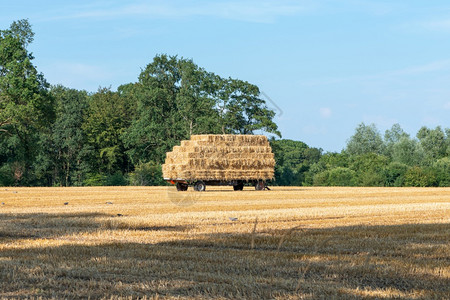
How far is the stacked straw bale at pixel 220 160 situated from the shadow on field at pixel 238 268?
28.8 m

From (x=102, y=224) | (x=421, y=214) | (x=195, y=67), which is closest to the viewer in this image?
(x=102, y=224)

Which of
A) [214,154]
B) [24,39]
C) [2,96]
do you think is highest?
[24,39]

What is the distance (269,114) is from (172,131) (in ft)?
35.1

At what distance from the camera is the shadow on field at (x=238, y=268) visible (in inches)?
303

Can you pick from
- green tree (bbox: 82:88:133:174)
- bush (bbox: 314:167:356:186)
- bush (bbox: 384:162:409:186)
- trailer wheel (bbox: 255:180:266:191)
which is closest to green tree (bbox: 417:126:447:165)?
bush (bbox: 314:167:356:186)

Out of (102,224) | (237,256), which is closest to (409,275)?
(237,256)

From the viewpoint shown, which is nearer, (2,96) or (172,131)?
(2,96)

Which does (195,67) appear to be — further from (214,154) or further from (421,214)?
(421,214)

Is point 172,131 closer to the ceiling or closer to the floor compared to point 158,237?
closer to the ceiling

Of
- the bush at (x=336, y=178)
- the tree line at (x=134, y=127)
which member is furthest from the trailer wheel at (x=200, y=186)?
the bush at (x=336, y=178)

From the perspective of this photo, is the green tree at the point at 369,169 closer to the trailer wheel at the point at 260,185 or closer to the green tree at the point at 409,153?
the green tree at the point at 409,153

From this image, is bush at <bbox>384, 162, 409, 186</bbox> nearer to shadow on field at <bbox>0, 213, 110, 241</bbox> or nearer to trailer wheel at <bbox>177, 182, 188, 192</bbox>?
trailer wheel at <bbox>177, 182, 188, 192</bbox>

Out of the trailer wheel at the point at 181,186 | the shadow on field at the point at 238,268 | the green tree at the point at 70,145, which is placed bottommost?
the shadow on field at the point at 238,268

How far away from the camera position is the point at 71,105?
80.4m
